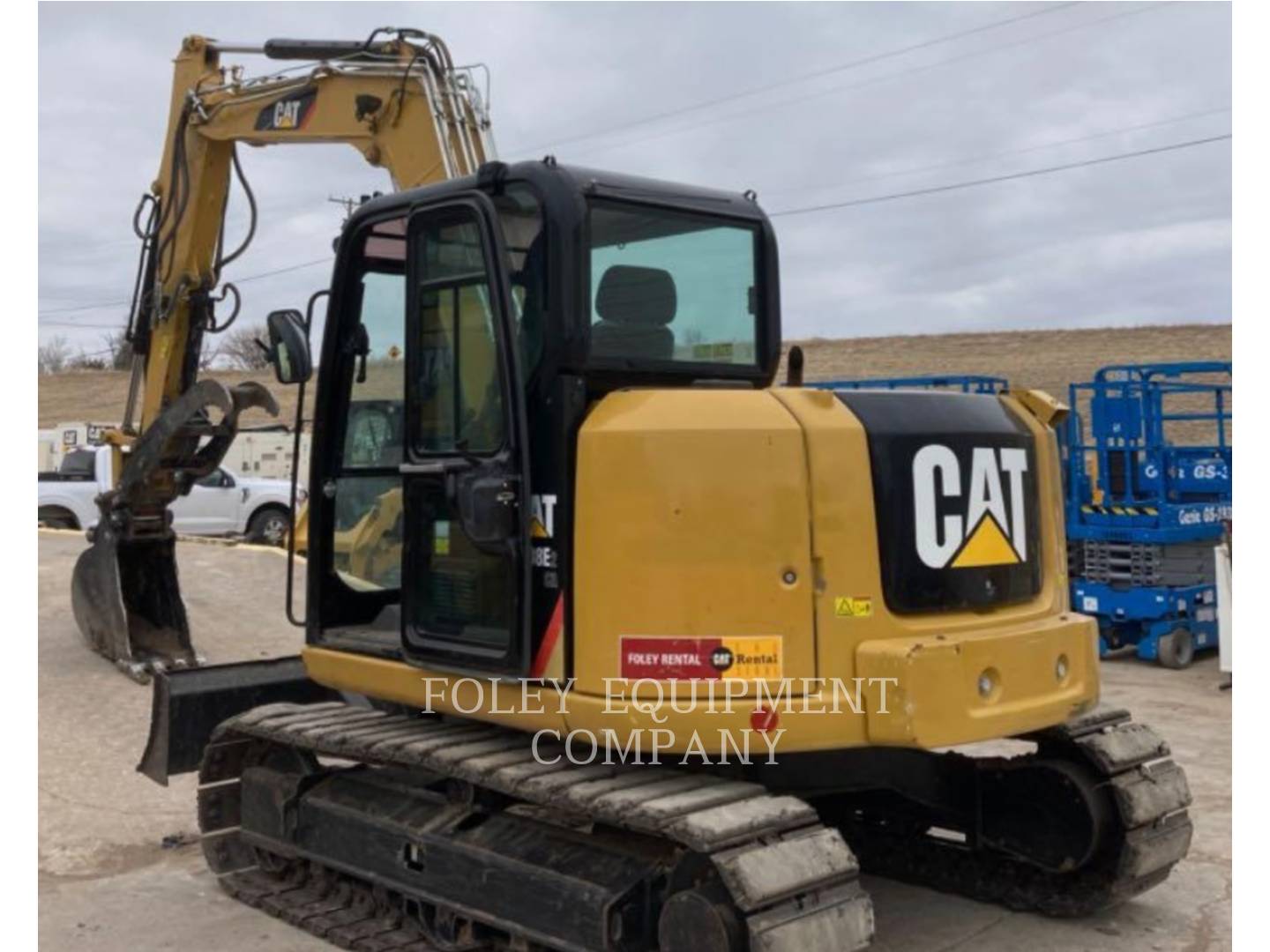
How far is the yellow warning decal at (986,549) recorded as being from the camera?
16.0ft

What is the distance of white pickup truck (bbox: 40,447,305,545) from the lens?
69.3 feet

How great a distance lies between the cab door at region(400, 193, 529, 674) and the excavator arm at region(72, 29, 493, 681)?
2764 mm

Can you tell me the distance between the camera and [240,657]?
11141 mm

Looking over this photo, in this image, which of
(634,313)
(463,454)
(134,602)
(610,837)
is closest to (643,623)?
(610,837)

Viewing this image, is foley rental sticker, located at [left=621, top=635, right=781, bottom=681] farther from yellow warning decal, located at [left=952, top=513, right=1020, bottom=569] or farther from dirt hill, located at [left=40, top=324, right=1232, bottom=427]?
dirt hill, located at [left=40, top=324, right=1232, bottom=427]

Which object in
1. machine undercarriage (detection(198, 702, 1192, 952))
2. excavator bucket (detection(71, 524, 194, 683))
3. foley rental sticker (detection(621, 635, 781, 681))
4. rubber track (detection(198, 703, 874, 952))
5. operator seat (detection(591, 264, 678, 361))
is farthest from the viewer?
excavator bucket (detection(71, 524, 194, 683))

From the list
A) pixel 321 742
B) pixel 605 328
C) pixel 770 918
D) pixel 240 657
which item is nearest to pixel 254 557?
pixel 240 657

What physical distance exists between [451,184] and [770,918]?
286 cm

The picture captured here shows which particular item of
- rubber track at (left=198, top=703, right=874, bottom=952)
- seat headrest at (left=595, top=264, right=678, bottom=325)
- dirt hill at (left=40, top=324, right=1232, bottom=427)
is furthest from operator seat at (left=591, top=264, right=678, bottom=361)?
dirt hill at (left=40, top=324, right=1232, bottom=427)

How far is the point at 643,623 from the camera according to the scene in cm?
461

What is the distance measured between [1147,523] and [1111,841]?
7067mm

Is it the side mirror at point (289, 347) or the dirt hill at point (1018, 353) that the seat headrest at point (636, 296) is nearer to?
the side mirror at point (289, 347)

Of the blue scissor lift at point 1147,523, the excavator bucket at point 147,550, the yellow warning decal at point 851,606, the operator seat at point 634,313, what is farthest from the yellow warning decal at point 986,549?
the blue scissor lift at point 1147,523

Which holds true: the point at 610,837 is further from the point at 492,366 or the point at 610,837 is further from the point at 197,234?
the point at 197,234
